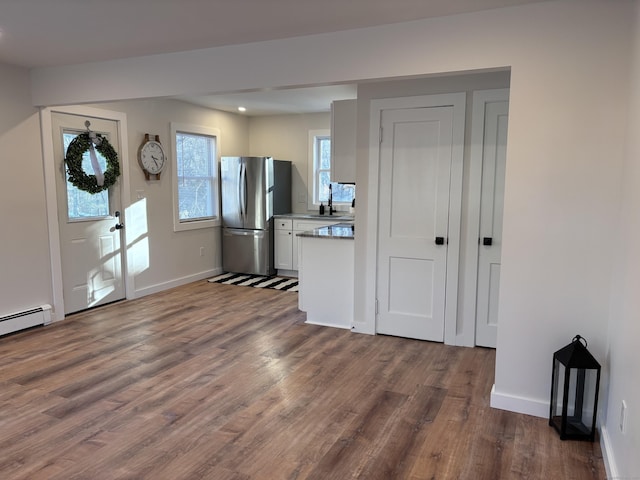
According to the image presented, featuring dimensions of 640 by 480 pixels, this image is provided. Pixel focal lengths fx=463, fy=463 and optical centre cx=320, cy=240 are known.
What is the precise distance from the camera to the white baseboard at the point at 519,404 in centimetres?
268

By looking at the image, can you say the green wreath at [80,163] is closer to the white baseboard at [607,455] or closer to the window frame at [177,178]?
the window frame at [177,178]

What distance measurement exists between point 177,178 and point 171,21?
11.0ft

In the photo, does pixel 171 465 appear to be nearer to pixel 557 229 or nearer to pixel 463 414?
pixel 463 414

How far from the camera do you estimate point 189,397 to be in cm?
294

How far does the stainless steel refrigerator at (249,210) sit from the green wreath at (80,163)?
1.78 metres

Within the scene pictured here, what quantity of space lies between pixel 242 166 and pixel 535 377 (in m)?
4.75

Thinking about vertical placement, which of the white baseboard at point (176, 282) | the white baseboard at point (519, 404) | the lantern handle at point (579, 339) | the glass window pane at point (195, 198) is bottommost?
the white baseboard at point (519, 404)

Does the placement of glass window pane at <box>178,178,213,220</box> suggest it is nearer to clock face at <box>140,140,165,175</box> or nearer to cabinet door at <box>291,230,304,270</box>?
clock face at <box>140,140,165,175</box>

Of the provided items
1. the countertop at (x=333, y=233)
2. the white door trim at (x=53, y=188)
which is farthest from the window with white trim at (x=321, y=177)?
the white door trim at (x=53, y=188)

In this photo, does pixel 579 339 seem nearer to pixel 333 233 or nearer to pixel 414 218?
pixel 414 218

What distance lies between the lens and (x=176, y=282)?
599 cm

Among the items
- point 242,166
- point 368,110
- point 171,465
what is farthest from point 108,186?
point 171,465

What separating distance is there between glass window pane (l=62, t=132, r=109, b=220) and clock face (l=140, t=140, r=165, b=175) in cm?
57

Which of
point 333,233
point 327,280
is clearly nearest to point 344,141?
point 333,233
